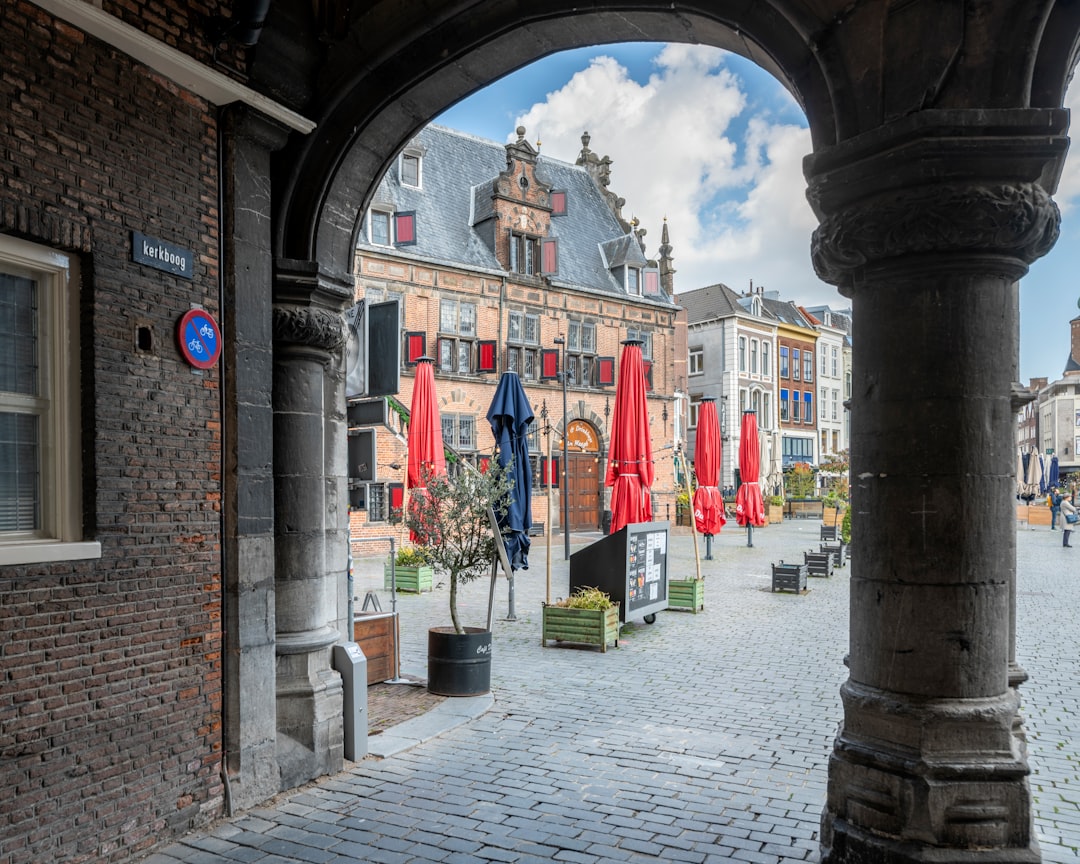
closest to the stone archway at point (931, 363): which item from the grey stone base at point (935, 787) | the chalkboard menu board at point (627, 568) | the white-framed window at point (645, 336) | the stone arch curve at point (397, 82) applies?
the grey stone base at point (935, 787)

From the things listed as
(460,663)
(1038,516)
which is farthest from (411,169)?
(1038,516)

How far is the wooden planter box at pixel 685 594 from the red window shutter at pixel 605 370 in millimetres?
17548

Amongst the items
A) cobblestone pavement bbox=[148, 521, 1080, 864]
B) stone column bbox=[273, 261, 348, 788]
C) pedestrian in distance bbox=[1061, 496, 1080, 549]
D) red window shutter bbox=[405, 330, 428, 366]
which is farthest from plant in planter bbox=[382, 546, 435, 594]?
pedestrian in distance bbox=[1061, 496, 1080, 549]

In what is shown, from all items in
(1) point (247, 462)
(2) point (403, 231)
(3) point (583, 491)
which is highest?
(2) point (403, 231)

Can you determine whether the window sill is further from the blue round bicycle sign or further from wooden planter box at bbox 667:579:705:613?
wooden planter box at bbox 667:579:705:613

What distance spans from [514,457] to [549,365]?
61.9 feet

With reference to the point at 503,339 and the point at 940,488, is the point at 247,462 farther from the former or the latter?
the point at 503,339

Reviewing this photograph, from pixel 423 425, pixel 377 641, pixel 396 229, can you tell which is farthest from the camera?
pixel 396 229

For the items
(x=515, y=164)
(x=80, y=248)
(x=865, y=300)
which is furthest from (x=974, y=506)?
(x=515, y=164)

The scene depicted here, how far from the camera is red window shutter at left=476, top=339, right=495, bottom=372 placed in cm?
2655

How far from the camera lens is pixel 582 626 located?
10023 millimetres

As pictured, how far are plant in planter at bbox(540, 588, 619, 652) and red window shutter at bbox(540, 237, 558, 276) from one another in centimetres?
1981

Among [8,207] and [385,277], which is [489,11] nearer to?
[8,207]

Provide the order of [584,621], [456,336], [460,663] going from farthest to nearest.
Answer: [456,336]
[584,621]
[460,663]
